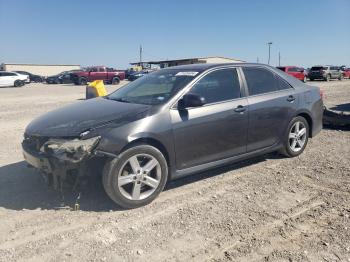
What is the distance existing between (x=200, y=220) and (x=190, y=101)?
1.39 m

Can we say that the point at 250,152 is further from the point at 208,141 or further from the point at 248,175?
the point at 208,141

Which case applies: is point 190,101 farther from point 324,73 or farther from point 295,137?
point 324,73

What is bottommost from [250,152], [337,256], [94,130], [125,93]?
[337,256]

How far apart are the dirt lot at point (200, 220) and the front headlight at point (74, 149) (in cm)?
66

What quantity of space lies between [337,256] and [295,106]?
3017mm

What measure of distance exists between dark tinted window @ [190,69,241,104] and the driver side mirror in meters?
0.26

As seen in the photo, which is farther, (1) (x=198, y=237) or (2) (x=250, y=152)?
(2) (x=250, y=152)

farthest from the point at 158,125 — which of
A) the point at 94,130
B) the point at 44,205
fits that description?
the point at 44,205

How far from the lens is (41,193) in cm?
450

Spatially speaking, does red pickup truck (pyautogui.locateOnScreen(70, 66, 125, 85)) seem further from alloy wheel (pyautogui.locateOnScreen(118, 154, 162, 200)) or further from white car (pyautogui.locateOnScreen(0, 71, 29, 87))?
alloy wheel (pyautogui.locateOnScreen(118, 154, 162, 200))

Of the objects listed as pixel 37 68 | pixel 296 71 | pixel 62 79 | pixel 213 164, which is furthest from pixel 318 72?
pixel 37 68

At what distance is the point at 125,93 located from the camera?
5.29 metres

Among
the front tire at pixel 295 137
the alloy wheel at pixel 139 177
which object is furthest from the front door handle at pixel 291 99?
the alloy wheel at pixel 139 177

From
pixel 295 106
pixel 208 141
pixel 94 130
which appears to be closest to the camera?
pixel 94 130
